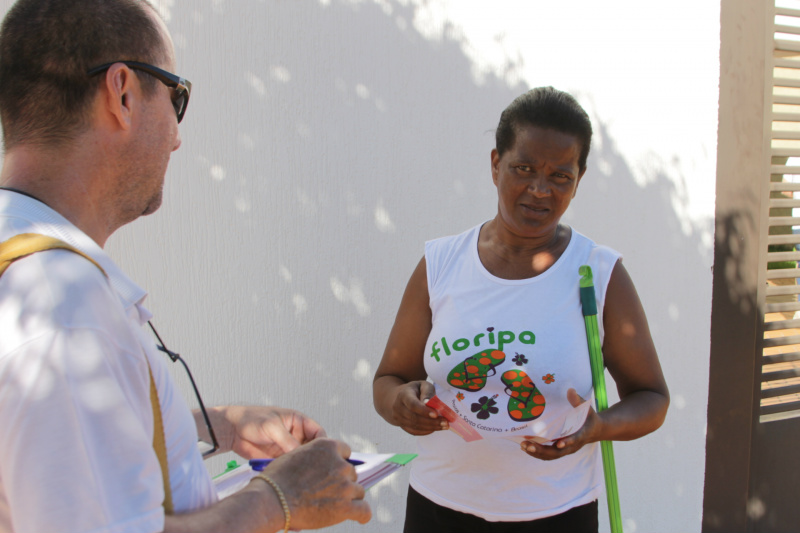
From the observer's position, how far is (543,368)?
200cm

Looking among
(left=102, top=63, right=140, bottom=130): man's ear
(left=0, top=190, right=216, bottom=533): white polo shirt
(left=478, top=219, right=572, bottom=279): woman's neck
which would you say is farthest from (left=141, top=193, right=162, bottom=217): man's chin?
(left=478, top=219, right=572, bottom=279): woman's neck

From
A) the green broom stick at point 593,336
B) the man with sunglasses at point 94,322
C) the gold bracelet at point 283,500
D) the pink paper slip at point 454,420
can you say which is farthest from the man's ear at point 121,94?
the green broom stick at point 593,336

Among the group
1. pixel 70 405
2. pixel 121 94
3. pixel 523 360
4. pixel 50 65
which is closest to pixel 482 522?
pixel 523 360

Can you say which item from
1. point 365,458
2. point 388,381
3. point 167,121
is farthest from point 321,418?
point 167,121

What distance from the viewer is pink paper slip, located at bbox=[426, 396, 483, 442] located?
187 centimetres

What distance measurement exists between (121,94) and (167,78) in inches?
5.7

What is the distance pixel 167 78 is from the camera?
51.9 inches

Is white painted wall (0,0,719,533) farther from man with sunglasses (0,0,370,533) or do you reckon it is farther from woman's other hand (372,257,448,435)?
man with sunglasses (0,0,370,533)

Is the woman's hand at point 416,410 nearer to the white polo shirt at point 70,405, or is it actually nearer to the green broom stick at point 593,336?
the green broom stick at point 593,336

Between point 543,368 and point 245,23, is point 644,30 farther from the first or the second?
point 543,368

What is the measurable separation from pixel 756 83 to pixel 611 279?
2.52 m

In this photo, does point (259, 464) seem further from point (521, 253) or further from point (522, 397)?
point (521, 253)

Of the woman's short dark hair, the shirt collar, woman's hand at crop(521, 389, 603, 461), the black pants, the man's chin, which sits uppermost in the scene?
the woman's short dark hair

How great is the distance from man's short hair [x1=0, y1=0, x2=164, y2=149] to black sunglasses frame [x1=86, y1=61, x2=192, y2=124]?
0.01 metres
